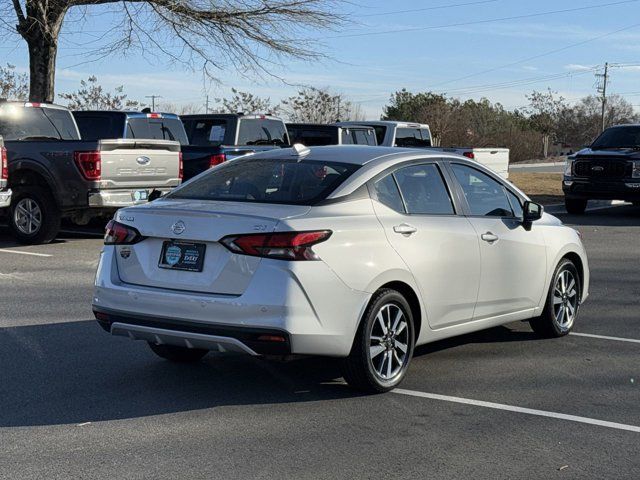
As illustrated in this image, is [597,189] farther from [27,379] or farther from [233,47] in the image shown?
[27,379]

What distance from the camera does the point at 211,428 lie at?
18.0 ft

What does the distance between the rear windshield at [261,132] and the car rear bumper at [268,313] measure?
36.0 ft

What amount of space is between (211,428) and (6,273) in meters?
6.68

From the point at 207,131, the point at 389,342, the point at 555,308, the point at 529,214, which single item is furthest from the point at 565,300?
the point at 207,131

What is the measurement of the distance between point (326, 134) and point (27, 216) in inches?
312

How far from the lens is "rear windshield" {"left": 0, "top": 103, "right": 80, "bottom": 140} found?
46.7ft

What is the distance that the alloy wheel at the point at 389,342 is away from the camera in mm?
6176

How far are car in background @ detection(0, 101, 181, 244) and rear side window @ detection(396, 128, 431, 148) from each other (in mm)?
8511

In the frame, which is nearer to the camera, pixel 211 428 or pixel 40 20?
pixel 211 428

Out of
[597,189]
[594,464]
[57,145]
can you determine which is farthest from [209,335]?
Result: [597,189]

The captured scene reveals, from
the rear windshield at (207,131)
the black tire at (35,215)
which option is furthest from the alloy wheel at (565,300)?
the rear windshield at (207,131)

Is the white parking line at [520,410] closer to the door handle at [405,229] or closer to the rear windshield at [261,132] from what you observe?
the door handle at [405,229]

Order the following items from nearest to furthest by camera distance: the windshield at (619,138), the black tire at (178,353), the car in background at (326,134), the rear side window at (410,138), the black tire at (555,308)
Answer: the black tire at (178,353) < the black tire at (555,308) < the car in background at (326,134) < the windshield at (619,138) < the rear side window at (410,138)

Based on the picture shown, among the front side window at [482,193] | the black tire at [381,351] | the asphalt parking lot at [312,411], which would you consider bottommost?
the asphalt parking lot at [312,411]
